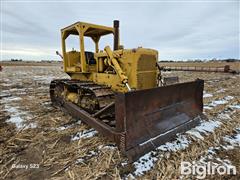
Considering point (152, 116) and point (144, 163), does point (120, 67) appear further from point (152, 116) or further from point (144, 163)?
point (144, 163)

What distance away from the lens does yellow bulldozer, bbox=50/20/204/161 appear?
2.93 metres

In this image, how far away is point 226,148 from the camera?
318 centimetres

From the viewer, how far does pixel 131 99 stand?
2914 mm

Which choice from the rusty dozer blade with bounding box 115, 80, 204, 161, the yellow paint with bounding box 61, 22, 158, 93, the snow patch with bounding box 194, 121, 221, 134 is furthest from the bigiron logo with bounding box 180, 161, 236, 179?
the yellow paint with bounding box 61, 22, 158, 93

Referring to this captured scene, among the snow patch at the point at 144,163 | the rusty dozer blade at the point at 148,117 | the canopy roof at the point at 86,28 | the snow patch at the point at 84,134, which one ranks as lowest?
the snow patch at the point at 144,163

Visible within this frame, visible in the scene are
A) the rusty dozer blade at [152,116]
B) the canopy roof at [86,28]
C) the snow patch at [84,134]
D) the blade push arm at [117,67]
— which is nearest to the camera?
the rusty dozer blade at [152,116]

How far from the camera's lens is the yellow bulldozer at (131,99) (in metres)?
2.93

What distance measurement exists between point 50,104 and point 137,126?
4.70m

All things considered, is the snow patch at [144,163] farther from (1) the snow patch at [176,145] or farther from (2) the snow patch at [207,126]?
(2) the snow patch at [207,126]

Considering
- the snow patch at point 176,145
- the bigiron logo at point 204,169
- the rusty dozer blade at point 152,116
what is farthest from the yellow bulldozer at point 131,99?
the bigiron logo at point 204,169

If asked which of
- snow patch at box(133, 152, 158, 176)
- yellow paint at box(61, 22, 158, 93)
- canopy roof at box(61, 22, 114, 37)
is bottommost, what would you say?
snow patch at box(133, 152, 158, 176)

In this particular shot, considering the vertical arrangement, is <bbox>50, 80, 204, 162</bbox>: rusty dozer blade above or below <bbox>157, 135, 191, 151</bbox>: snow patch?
above

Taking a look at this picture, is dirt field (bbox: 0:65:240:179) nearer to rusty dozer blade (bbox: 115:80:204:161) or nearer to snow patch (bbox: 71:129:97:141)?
snow patch (bbox: 71:129:97:141)

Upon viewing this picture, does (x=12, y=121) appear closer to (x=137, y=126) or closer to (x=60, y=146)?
(x=60, y=146)
